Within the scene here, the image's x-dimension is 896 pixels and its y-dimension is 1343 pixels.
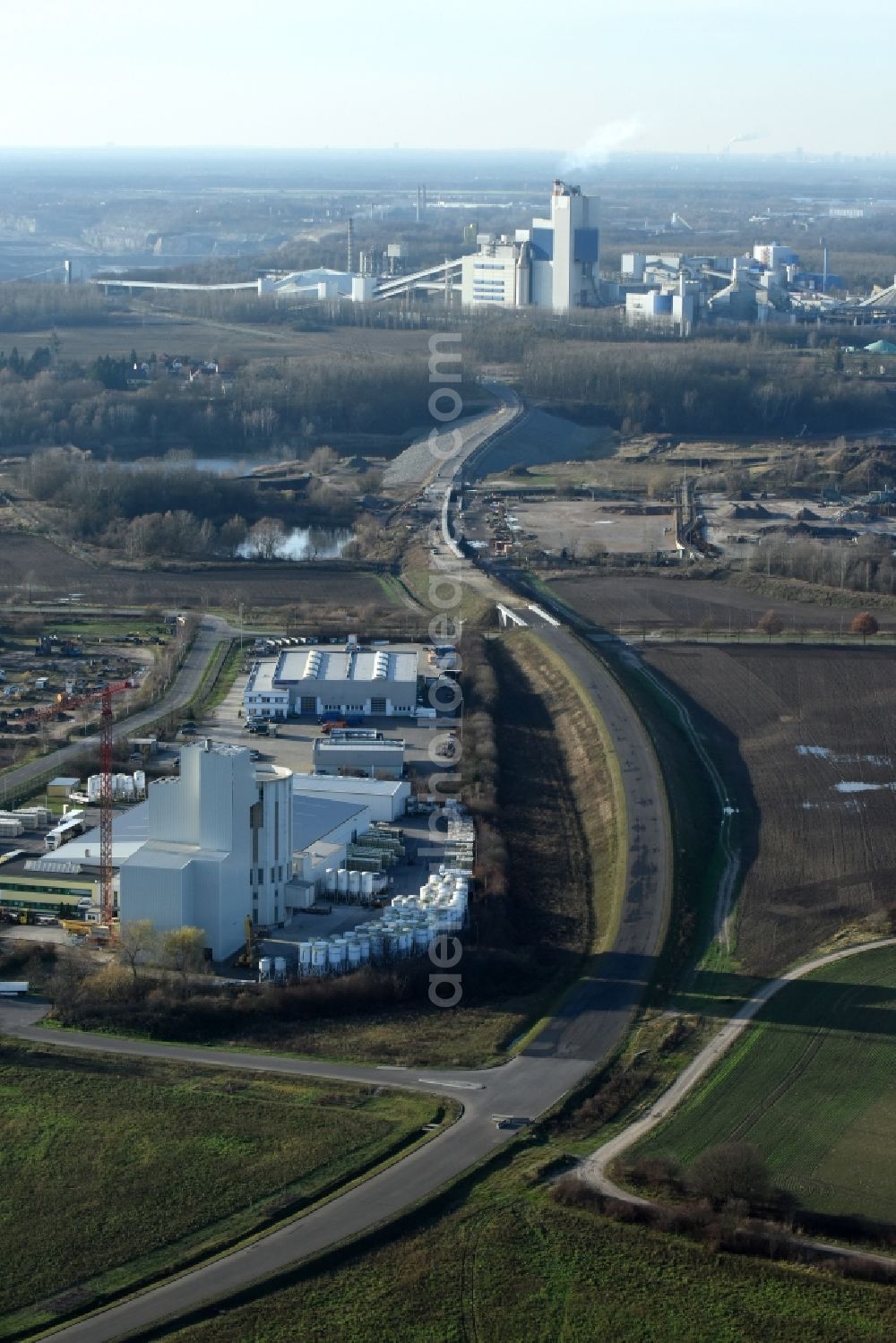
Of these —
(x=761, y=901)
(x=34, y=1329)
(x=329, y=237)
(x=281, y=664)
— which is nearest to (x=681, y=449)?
(x=281, y=664)

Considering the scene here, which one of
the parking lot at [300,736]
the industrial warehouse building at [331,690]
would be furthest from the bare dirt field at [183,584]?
the parking lot at [300,736]

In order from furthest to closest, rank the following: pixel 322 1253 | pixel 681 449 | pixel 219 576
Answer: pixel 681 449 < pixel 219 576 < pixel 322 1253

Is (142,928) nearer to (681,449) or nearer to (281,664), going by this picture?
(281,664)

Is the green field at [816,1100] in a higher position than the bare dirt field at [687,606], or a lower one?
lower

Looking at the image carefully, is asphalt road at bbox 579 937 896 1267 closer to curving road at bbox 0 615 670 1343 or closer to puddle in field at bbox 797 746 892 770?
curving road at bbox 0 615 670 1343

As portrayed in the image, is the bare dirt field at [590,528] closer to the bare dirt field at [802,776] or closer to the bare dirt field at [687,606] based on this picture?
A: the bare dirt field at [687,606]

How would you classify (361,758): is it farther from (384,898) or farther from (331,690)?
(384,898)

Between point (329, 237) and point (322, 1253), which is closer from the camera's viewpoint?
point (322, 1253)

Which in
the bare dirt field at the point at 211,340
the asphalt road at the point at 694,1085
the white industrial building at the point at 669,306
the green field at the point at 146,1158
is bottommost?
the green field at the point at 146,1158
